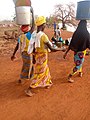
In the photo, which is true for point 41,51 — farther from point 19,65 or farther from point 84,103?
point 19,65

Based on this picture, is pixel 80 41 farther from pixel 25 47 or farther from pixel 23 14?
pixel 23 14

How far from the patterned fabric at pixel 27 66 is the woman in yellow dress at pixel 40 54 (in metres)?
0.28

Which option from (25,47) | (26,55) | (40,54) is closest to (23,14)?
(25,47)

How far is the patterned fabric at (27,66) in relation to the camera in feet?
14.2

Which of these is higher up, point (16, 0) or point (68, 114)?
point (16, 0)

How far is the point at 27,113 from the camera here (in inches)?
140

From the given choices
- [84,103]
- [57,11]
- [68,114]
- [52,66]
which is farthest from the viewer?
[57,11]

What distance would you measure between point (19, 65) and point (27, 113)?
282 centimetres

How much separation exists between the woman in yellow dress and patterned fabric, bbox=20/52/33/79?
0.92ft

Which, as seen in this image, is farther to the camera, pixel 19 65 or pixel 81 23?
pixel 19 65

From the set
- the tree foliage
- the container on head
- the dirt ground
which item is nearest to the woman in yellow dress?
the dirt ground

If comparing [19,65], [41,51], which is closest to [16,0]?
[41,51]

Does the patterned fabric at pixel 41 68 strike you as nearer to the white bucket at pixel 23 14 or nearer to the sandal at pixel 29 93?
the sandal at pixel 29 93

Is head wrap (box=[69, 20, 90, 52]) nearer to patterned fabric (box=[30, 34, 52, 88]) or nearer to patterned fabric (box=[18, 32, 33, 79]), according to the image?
patterned fabric (box=[30, 34, 52, 88])
